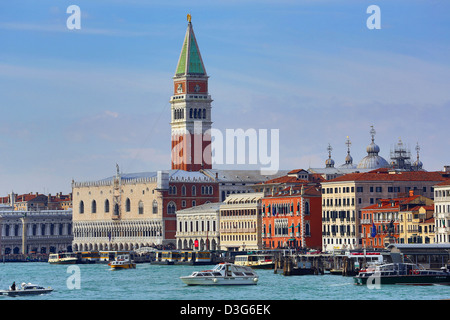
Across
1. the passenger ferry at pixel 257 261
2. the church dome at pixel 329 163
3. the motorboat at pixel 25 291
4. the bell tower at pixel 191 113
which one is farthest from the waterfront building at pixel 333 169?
the motorboat at pixel 25 291

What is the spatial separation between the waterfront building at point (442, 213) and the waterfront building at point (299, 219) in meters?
19.2

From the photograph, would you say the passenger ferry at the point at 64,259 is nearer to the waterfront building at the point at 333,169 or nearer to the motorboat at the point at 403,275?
the waterfront building at the point at 333,169

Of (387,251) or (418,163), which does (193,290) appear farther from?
(418,163)

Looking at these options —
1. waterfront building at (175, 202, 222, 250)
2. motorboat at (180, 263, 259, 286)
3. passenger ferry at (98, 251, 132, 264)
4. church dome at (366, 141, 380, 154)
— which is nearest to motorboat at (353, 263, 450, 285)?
motorboat at (180, 263, 259, 286)

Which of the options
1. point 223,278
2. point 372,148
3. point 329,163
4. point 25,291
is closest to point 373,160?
point 372,148

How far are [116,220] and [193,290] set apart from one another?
8197 cm

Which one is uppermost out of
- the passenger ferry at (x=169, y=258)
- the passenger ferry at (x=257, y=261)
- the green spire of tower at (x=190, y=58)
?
the green spire of tower at (x=190, y=58)

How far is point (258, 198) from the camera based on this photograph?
5034 inches

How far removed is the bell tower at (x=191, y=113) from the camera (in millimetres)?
153625

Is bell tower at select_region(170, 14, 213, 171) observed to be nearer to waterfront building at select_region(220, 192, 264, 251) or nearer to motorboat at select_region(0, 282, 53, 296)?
waterfront building at select_region(220, 192, 264, 251)

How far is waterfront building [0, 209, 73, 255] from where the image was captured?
166750mm

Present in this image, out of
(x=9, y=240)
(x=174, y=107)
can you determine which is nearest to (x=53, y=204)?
(x=9, y=240)

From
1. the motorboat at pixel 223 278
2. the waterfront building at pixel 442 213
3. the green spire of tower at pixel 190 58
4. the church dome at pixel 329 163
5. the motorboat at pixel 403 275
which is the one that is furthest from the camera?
the church dome at pixel 329 163

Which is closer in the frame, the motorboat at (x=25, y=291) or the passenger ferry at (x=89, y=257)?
the motorboat at (x=25, y=291)
